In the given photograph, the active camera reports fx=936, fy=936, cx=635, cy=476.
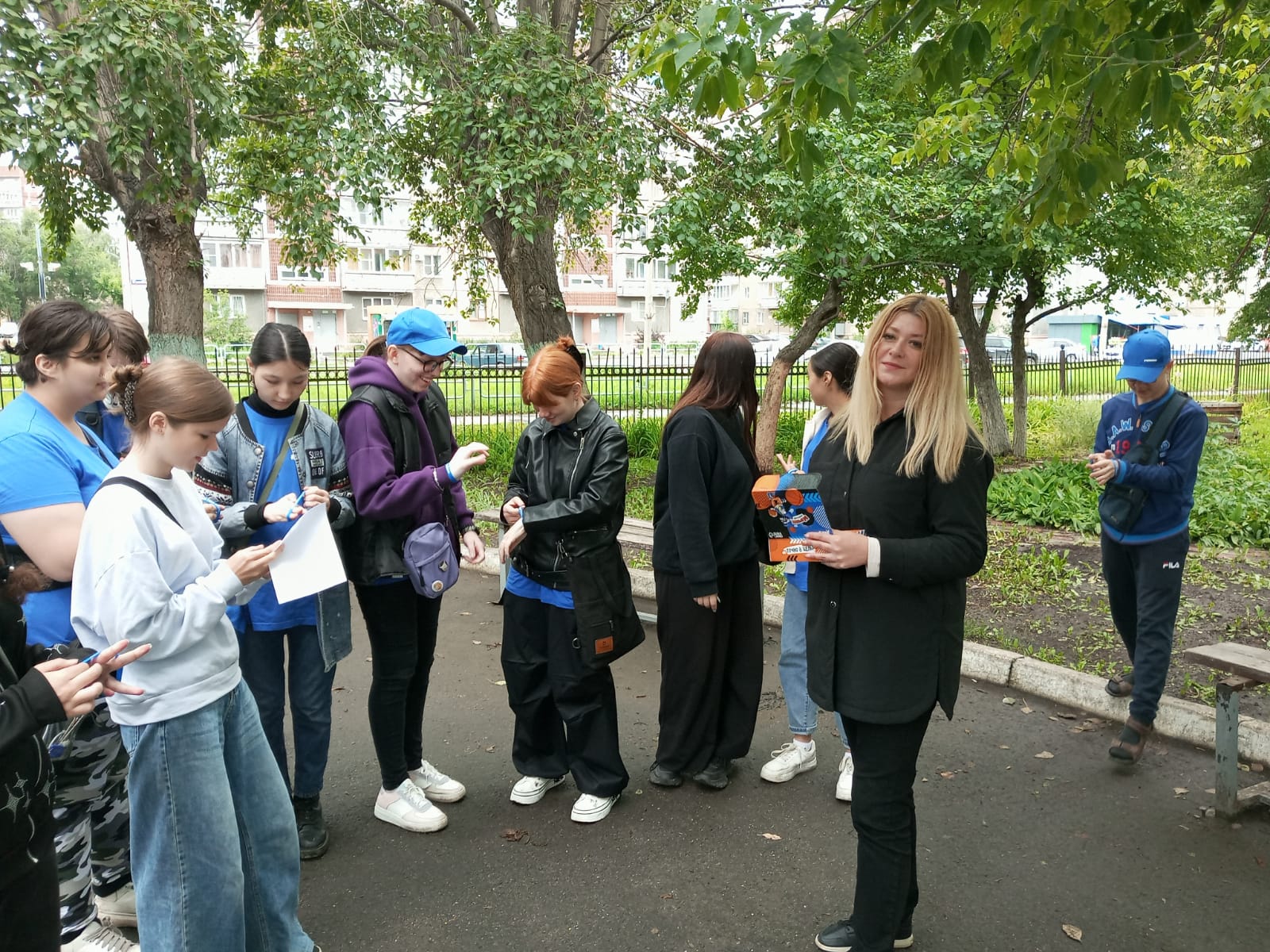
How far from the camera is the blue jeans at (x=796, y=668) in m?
4.17

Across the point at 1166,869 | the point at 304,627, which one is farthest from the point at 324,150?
the point at 1166,869

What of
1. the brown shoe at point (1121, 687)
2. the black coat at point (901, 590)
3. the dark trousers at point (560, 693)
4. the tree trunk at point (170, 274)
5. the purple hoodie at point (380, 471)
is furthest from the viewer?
the tree trunk at point (170, 274)

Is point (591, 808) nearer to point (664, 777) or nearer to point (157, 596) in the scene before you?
point (664, 777)

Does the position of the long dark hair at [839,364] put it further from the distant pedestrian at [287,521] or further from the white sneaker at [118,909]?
the white sneaker at [118,909]

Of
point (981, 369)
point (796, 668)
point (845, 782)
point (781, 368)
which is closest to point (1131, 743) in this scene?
point (845, 782)

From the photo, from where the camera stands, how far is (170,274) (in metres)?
9.21

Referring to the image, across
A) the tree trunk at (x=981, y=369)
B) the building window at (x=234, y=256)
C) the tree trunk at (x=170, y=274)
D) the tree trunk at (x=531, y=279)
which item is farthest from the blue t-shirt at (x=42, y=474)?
the building window at (x=234, y=256)

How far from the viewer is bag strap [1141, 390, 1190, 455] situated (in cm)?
431

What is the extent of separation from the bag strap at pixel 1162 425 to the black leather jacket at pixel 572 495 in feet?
8.16

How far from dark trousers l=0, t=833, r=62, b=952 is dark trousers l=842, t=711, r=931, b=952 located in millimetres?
2010

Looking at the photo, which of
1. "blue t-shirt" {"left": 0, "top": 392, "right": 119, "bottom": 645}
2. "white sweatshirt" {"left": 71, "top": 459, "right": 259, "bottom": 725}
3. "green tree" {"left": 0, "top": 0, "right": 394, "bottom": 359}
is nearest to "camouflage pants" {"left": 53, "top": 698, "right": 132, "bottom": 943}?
"blue t-shirt" {"left": 0, "top": 392, "right": 119, "bottom": 645}

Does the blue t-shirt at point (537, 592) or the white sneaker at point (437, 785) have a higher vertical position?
the blue t-shirt at point (537, 592)

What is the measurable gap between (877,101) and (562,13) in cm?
371

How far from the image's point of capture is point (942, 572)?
8.51 feet
